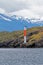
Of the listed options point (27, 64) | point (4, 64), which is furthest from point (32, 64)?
point (4, 64)

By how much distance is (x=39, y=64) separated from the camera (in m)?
94.9

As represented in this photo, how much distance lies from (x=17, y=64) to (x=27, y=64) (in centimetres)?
322

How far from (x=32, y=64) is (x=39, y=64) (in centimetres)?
228

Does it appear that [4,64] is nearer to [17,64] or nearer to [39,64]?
[17,64]

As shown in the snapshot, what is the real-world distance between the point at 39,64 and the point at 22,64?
5.53 metres

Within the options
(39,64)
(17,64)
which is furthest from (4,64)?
(39,64)

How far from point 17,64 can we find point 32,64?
4.87m

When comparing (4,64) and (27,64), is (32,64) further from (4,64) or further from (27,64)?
(4,64)

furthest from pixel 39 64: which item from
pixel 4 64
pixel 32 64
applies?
pixel 4 64

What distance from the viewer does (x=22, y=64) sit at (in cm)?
9650

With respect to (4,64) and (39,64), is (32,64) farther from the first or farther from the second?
(4,64)

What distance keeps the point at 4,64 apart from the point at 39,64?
11109mm

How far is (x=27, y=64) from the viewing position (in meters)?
96.2
